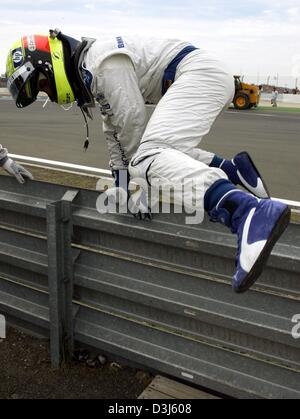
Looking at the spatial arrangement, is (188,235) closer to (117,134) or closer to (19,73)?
(117,134)

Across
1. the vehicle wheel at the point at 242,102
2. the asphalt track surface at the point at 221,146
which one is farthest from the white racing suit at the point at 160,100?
the vehicle wheel at the point at 242,102

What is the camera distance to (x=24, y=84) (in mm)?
2977

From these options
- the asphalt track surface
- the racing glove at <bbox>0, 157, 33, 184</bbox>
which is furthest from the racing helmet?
the asphalt track surface

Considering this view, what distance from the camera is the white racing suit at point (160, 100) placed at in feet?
7.89

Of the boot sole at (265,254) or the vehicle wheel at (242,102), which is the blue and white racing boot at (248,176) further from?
the vehicle wheel at (242,102)

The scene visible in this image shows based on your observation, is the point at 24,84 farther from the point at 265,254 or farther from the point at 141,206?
the point at 265,254

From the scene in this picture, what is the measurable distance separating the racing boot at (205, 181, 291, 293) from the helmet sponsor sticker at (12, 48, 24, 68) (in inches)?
62.7

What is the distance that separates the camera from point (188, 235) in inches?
93.4

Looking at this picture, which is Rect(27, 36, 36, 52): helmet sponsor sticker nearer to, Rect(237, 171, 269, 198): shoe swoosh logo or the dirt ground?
Rect(237, 171, 269, 198): shoe swoosh logo

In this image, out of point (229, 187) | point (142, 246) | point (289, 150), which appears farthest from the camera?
point (289, 150)

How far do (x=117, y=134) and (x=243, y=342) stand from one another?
4.78 ft

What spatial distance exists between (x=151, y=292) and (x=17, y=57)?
5.45ft

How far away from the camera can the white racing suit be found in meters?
2.40
